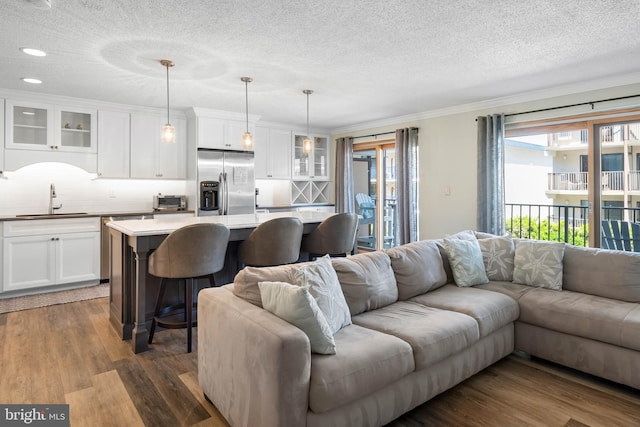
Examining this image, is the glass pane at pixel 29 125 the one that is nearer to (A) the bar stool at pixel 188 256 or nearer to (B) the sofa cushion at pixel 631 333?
(A) the bar stool at pixel 188 256

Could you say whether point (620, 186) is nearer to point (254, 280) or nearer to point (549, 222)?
point (549, 222)

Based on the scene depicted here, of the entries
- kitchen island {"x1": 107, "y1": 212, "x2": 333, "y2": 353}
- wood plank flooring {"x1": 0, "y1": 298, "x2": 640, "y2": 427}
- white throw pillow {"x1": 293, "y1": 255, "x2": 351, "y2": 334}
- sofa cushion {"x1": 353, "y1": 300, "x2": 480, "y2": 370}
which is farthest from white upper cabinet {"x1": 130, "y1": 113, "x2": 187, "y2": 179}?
sofa cushion {"x1": 353, "y1": 300, "x2": 480, "y2": 370}

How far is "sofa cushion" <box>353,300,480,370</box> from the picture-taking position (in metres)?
2.06

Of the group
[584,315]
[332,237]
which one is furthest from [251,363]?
[584,315]

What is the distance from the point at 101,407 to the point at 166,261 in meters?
1.01

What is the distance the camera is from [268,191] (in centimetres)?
709

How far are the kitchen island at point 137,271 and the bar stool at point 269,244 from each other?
13 centimetres

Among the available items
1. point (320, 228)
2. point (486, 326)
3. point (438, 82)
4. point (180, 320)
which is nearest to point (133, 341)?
point (180, 320)

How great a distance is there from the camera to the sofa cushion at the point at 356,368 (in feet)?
5.42

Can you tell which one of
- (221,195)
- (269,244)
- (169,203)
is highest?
(221,195)

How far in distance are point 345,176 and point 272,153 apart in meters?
1.39

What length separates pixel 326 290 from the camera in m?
2.15

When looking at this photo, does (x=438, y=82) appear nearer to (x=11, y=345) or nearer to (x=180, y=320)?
(x=180, y=320)

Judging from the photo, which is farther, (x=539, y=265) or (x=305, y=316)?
(x=539, y=265)
